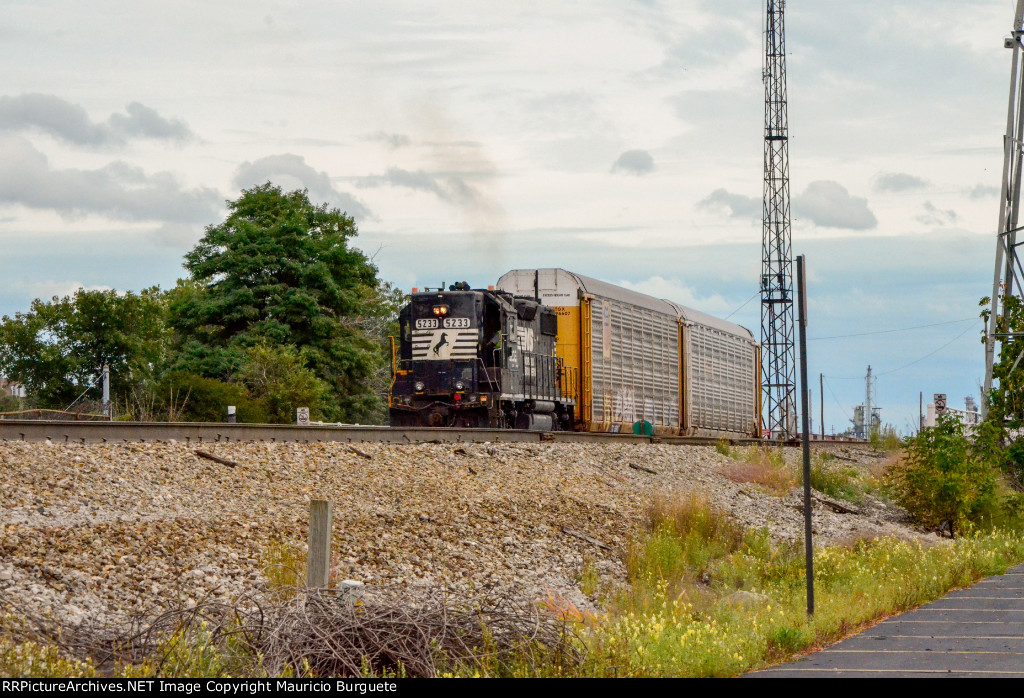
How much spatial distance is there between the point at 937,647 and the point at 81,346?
41.3 meters

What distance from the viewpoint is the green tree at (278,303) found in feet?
133

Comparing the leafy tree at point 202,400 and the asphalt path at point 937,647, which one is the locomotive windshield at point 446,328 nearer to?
the leafy tree at point 202,400

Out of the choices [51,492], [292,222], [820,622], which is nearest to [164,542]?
[51,492]

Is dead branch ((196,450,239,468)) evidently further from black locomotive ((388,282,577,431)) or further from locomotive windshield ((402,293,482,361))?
locomotive windshield ((402,293,482,361))

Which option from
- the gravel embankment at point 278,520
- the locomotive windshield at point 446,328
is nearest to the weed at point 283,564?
the gravel embankment at point 278,520

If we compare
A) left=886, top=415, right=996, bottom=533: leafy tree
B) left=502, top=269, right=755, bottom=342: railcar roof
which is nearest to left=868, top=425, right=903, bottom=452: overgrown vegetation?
left=502, top=269, right=755, bottom=342: railcar roof

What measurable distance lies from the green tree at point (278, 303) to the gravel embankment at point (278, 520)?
22.7 m

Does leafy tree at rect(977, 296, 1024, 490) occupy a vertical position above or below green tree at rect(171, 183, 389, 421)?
below

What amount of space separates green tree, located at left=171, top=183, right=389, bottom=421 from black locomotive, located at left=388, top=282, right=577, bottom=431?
1499 cm

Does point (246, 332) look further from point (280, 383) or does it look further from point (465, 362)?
point (465, 362)

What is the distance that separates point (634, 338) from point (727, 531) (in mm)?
12841

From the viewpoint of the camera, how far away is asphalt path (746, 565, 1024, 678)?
8727mm

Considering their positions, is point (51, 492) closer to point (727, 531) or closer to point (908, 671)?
point (908, 671)

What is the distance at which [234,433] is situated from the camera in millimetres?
16016
